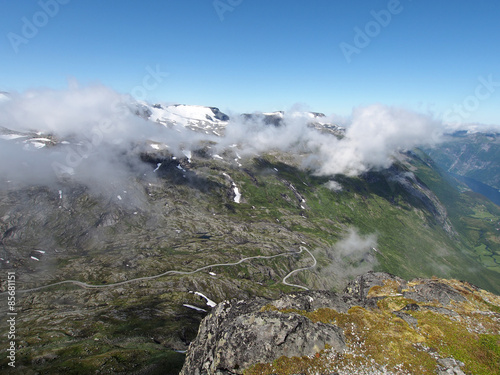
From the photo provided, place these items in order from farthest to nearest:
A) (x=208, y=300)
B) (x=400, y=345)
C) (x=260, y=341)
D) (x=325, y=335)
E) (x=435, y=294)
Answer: (x=208, y=300), (x=435, y=294), (x=260, y=341), (x=325, y=335), (x=400, y=345)

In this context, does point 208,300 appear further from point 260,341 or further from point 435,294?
point 260,341

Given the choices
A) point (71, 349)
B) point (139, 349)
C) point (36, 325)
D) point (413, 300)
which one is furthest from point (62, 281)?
point (413, 300)

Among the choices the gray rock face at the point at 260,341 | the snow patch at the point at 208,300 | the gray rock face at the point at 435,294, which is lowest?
the snow patch at the point at 208,300

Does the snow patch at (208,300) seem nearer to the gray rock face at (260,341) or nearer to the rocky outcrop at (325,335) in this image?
A: the rocky outcrop at (325,335)

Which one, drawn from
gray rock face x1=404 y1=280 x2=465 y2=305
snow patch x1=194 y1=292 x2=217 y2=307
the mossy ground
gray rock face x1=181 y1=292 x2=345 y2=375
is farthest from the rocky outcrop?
snow patch x1=194 y1=292 x2=217 y2=307

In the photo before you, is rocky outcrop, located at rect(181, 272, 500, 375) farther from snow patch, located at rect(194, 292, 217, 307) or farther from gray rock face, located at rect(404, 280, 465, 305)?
snow patch, located at rect(194, 292, 217, 307)

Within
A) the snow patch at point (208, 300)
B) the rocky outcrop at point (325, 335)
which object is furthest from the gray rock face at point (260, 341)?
the snow patch at point (208, 300)

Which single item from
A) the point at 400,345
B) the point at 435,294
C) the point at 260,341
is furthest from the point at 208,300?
the point at 400,345

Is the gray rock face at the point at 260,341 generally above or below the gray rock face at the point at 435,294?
below
